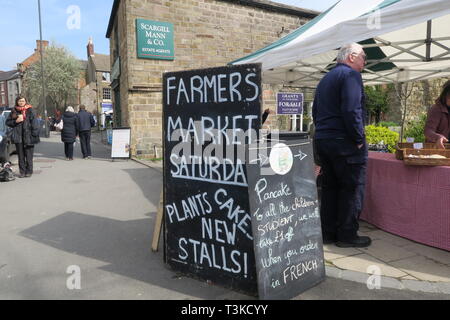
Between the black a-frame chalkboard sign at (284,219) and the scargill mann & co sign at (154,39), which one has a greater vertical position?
the scargill mann & co sign at (154,39)

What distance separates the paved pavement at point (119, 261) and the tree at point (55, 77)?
40540 mm

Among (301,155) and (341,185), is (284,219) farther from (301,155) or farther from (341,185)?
(341,185)

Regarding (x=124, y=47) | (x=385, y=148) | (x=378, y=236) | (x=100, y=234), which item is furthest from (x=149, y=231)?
(x=124, y=47)

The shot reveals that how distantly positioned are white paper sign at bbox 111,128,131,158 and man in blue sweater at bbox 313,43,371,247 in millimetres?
8742

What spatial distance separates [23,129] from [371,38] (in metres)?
7.65

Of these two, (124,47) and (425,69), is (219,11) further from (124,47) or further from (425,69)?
(425,69)

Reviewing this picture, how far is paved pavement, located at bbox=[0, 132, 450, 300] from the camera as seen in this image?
295cm

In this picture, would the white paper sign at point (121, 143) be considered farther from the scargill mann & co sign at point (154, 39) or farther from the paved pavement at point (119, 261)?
the paved pavement at point (119, 261)

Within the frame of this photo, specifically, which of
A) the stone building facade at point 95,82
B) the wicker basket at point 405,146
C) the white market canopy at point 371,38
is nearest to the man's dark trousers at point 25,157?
the white market canopy at point 371,38

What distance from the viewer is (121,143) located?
38.1 ft

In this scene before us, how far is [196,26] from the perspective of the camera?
12398mm

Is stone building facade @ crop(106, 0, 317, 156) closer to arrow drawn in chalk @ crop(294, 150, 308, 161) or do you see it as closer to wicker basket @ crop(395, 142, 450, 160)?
wicker basket @ crop(395, 142, 450, 160)

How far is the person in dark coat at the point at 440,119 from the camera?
443 centimetres
